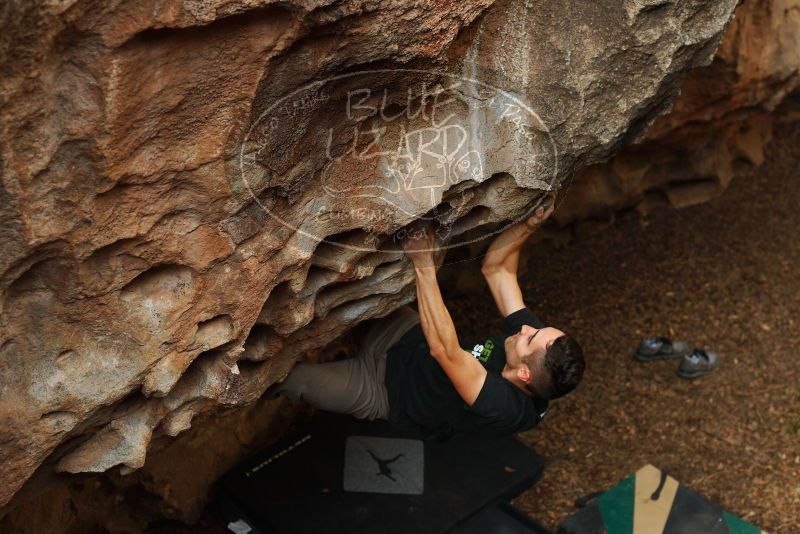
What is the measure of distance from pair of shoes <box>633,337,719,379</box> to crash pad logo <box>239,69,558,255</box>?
6.06 feet

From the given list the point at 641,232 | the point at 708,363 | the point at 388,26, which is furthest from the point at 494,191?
the point at 641,232

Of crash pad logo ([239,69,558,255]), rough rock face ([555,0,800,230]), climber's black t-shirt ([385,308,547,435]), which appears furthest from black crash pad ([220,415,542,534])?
rough rock face ([555,0,800,230])

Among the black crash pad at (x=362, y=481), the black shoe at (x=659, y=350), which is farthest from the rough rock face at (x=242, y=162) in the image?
the black shoe at (x=659, y=350)

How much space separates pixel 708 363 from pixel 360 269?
226 cm

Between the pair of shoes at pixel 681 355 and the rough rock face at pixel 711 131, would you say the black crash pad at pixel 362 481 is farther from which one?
the rough rock face at pixel 711 131

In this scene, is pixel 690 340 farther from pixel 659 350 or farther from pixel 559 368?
pixel 559 368

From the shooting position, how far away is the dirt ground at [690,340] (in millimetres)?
4020

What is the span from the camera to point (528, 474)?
398 cm

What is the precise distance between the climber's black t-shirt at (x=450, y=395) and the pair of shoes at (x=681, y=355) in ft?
4.22

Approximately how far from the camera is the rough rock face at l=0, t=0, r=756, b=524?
2.05 m

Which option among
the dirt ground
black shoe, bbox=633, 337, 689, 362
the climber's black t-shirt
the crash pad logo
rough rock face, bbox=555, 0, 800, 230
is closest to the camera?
the crash pad logo

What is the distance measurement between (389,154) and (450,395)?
1.02 meters

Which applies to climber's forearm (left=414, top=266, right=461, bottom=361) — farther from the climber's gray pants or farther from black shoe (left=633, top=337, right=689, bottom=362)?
black shoe (left=633, top=337, right=689, bottom=362)

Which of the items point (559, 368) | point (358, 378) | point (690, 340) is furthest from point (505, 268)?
point (690, 340)
